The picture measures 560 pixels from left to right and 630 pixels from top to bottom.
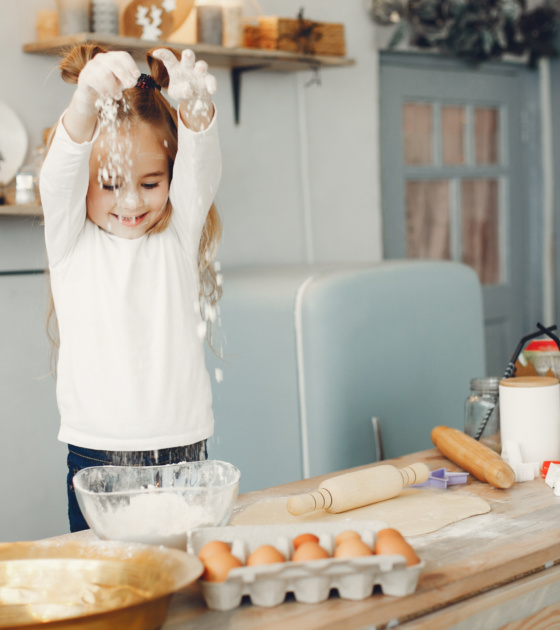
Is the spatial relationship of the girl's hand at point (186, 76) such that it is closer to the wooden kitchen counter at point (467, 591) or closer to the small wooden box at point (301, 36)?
the wooden kitchen counter at point (467, 591)

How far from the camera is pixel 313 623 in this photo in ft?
2.85

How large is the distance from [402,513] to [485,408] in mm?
497

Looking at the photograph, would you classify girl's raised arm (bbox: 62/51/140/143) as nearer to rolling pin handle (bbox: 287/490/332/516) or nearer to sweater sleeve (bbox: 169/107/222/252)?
sweater sleeve (bbox: 169/107/222/252)

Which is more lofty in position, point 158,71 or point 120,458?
point 158,71

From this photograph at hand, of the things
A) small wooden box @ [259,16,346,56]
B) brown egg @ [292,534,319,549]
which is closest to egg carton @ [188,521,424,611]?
brown egg @ [292,534,319,549]

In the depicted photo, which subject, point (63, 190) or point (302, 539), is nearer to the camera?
point (302, 539)

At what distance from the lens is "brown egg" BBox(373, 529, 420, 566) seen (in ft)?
3.03


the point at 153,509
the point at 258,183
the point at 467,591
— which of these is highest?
the point at 258,183

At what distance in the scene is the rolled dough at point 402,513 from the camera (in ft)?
3.89

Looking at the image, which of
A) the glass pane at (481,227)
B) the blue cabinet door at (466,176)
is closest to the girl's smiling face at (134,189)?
the blue cabinet door at (466,176)

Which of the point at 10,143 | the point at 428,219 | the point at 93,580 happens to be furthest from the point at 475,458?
the point at 428,219

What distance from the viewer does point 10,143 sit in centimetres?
219

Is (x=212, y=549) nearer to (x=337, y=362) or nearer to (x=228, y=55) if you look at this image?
(x=337, y=362)

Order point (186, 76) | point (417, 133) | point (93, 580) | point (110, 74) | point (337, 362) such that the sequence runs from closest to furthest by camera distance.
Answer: point (93, 580)
point (110, 74)
point (186, 76)
point (337, 362)
point (417, 133)
